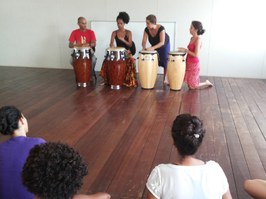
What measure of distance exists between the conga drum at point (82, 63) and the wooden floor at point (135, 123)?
193 millimetres

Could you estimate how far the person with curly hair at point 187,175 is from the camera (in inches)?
50.4

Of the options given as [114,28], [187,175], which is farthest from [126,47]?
[187,175]

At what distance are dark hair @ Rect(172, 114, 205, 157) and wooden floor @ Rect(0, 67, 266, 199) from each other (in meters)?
0.88

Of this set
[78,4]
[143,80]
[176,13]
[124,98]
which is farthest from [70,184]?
[78,4]

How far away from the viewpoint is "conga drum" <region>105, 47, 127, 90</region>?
15.3ft

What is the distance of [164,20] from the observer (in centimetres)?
576

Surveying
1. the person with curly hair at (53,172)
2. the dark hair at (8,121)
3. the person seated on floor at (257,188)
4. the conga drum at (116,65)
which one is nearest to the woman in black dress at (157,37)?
the conga drum at (116,65)

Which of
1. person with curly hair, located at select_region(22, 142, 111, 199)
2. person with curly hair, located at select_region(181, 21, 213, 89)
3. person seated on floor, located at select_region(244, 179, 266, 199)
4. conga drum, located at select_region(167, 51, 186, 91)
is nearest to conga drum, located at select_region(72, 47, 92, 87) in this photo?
conga drum, located at select_region(167, 51, 186, 91)

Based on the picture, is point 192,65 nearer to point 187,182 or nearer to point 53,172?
point 187,182

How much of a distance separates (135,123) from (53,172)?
93.7 inches

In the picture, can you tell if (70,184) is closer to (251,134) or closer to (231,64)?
(251,134)

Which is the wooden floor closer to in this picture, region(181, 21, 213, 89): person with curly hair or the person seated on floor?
region(181, 21, 213, 89): person with curly hair

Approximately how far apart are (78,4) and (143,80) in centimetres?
239

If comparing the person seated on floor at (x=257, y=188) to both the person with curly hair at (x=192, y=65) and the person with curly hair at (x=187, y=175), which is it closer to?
the person with curly hair at (x=187, y=175)
